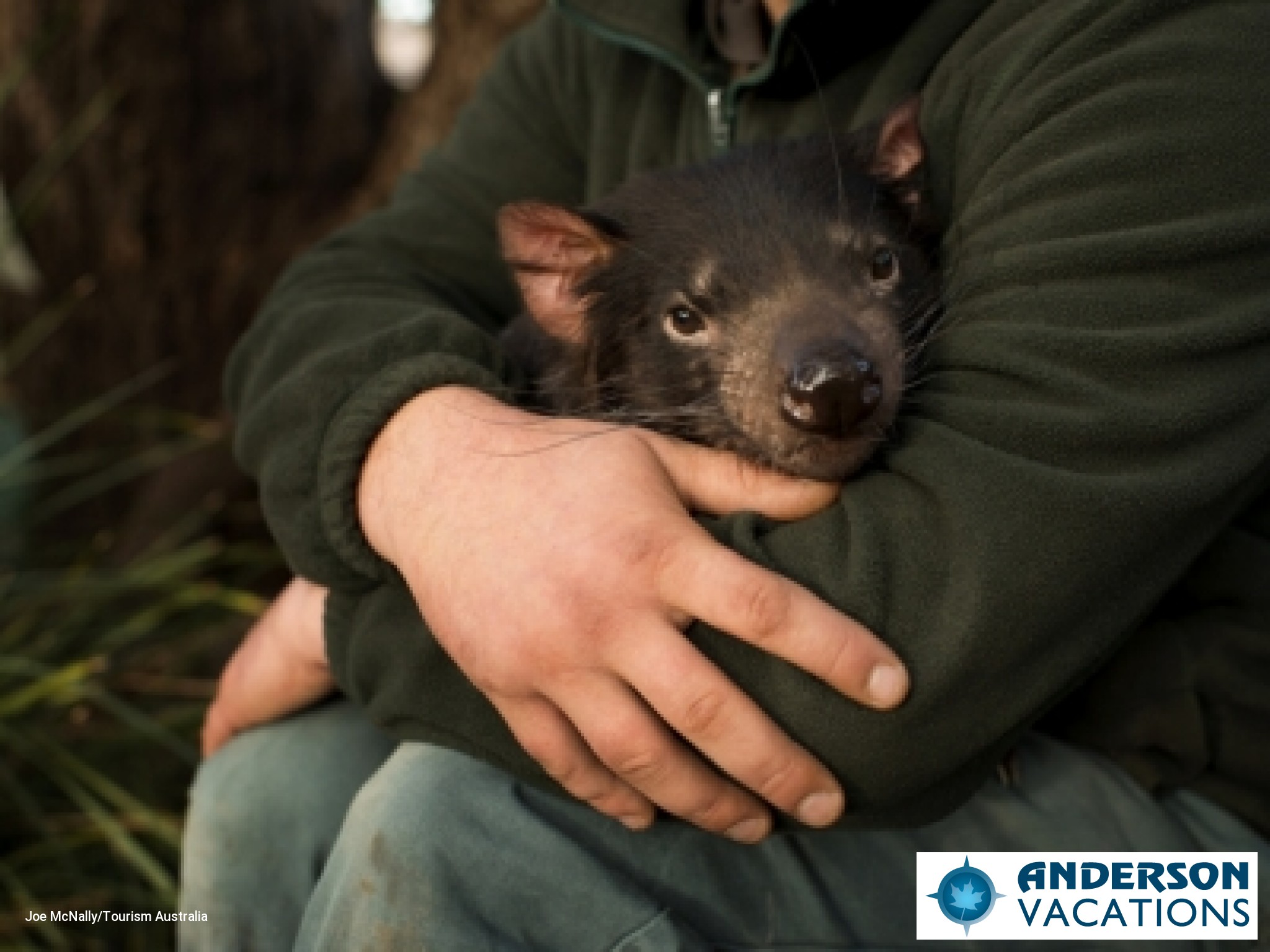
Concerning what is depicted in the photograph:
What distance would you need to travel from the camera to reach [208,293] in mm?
4203

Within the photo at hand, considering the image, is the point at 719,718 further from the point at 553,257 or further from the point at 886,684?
the point at 553,257

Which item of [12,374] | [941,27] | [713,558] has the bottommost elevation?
[12,374]

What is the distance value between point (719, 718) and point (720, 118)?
1195 millimetres

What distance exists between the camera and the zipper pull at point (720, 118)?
2.33 metres

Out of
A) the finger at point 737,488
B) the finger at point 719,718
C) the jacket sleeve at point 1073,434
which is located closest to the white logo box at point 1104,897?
the jacket sleeve at point 1073,434

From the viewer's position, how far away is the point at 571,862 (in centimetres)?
170

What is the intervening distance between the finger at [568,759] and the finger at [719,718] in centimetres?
Result: 12

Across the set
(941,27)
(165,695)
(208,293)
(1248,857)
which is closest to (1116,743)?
(1248,857)

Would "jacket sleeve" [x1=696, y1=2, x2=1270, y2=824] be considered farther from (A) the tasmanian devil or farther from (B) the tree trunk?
(B) the tree trunk

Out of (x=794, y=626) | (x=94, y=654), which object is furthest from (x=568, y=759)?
(x=94, y=654)

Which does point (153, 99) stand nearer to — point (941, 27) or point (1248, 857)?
point (941, 27)

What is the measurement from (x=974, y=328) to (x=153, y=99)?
3098 millimetres

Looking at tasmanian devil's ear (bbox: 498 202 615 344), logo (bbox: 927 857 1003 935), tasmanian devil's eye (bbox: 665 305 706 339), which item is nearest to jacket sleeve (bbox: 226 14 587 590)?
tasmanian devil's ear (bbox: 498 202 615 344)

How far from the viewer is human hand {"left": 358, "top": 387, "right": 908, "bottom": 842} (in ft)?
4.96
